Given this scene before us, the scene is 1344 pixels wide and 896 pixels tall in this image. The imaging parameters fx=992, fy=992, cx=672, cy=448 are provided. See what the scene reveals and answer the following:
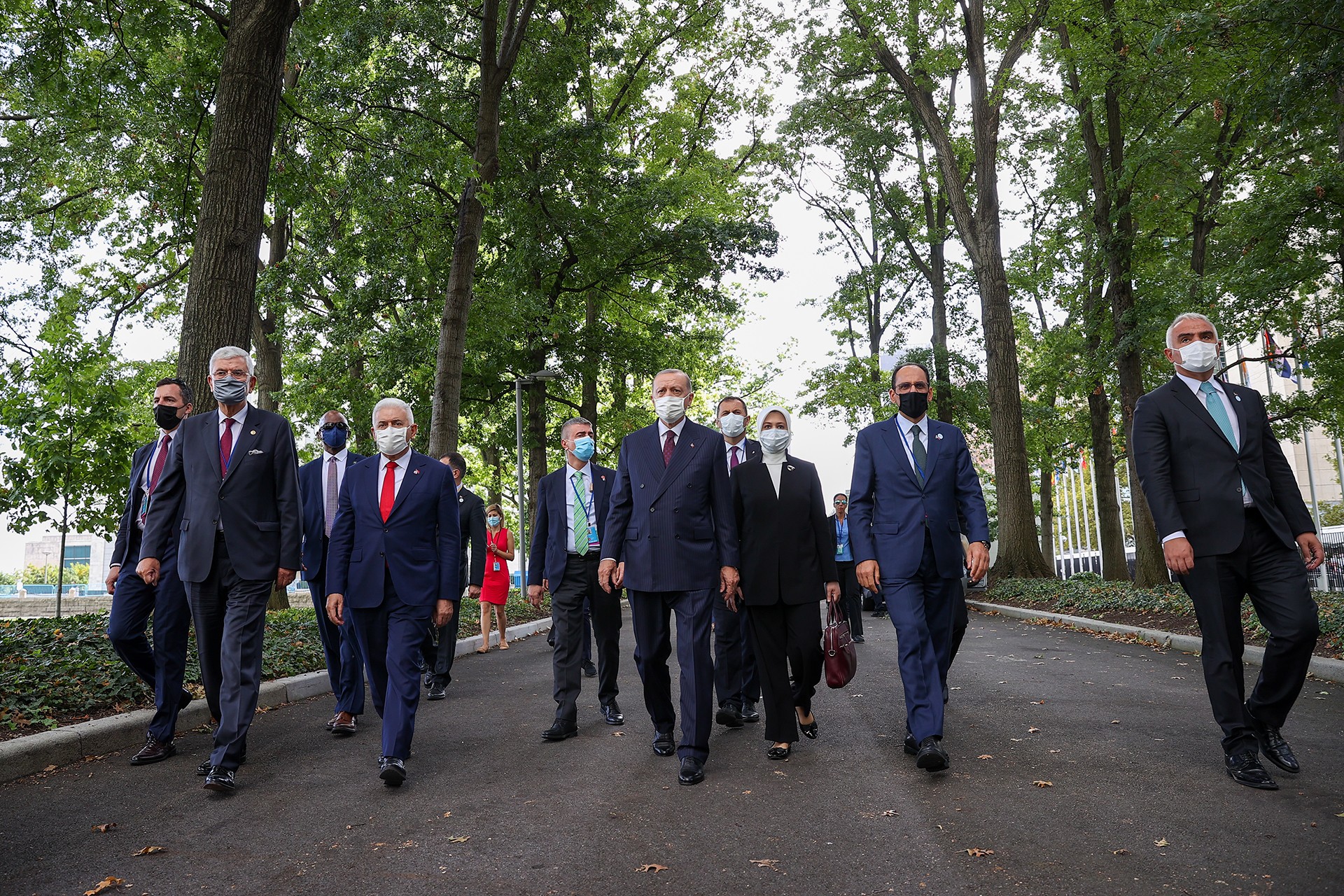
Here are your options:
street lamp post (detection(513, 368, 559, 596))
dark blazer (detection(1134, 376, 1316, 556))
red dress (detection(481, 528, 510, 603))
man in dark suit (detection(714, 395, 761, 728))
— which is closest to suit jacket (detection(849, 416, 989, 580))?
dark blazer (detection(1134, 376, 1316, 556))

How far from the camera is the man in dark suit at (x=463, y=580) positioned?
9062mm

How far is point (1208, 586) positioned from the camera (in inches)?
201

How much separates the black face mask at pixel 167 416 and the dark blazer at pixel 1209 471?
5973 mm

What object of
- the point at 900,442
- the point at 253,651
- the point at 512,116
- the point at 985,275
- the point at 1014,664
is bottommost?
the point at 1014,664

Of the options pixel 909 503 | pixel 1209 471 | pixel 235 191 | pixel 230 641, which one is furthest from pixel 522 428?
pixel 1209 471

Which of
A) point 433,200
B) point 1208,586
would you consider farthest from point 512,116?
point 1208,586

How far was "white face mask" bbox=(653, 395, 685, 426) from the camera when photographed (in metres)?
6.01

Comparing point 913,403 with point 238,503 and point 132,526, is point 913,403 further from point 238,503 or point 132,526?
point 132,526

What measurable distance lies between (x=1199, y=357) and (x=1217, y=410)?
1.03ft

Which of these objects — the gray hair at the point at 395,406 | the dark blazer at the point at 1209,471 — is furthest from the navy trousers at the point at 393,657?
the dark blazer at the point at 1209,471

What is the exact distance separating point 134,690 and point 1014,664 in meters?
7.98

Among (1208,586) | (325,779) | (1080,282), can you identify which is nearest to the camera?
(1208,586)

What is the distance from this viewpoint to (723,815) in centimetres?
459

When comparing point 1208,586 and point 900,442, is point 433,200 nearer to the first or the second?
point 900,442
